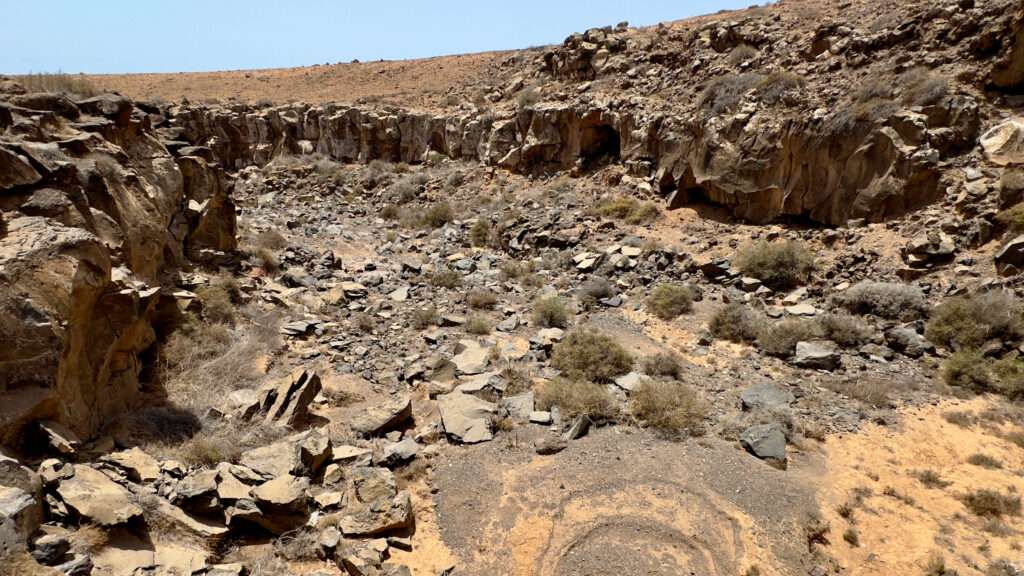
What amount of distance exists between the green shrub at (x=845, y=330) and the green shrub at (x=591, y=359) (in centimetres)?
365

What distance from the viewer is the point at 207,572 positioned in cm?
412

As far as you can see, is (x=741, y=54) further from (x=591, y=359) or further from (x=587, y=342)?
(x=591, y=359)

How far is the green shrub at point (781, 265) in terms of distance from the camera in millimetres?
11211

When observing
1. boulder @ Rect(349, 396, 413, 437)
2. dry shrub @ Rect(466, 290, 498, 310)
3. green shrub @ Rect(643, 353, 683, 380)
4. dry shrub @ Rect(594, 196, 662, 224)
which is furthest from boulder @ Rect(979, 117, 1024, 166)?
boulder @ Rect(349, 396, 413, 437)

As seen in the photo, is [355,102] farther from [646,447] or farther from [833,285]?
[646,447]

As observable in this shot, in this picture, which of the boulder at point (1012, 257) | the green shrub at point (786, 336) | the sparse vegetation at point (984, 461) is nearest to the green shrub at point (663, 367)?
the green shrub at point (786, 336)

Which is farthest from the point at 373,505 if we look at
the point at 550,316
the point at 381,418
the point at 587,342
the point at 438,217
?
the point at 438,217

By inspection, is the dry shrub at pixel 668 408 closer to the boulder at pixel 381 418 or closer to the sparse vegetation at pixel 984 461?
the sparse vegetation at pixel 984 461

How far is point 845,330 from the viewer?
354 inches

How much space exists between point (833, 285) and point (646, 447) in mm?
6717

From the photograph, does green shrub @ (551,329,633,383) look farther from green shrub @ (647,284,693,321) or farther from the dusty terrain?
green shrub @ (647,284,693,321)

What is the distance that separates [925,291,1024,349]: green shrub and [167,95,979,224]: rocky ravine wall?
134 inches

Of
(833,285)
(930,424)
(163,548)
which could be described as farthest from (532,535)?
(833,285)

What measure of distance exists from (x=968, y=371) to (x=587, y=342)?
5382 millimetres
